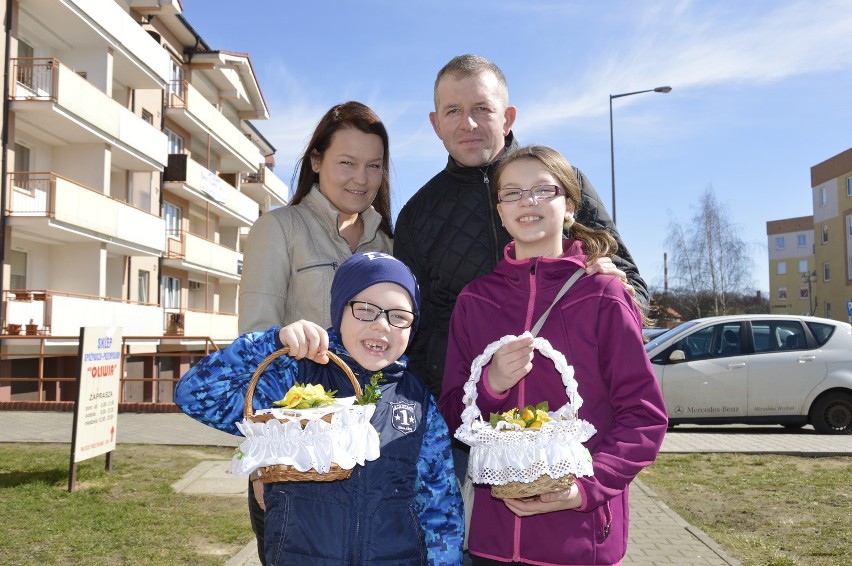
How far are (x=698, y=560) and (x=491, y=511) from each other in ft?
12.5

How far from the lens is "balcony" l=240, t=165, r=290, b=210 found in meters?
43.8

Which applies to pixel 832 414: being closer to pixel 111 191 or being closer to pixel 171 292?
pixel 111 191

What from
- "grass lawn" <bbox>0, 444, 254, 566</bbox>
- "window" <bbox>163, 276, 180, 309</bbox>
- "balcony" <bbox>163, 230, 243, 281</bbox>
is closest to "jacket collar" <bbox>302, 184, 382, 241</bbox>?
"grass lawn" <bbox>0, 444, 254, 566</bbox>

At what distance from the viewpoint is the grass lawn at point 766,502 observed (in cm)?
606

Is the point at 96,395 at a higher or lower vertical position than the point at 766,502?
higher

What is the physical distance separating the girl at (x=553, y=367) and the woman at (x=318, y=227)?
0.74 meters

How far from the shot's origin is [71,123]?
22.5 metres

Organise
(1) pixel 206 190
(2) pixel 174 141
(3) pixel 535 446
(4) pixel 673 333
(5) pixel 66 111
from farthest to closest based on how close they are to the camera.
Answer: (1) pixel 206 190 < (2) pixel 174 141 < (5) pixel 66 111 < (4) pixel 673 333 < (3) pixel 535 446

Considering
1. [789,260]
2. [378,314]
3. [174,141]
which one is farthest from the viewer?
[789,260]

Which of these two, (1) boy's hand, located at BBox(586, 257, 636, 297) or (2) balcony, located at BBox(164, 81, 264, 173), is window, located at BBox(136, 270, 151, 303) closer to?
(2) balcony, located at BBox(164, 81, 264, 173)

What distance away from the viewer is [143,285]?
29.9 metres

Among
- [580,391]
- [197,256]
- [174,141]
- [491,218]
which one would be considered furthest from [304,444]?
[174,141]

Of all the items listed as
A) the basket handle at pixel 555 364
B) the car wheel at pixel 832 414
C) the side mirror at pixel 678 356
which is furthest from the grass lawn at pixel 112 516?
the car wheel at pixel 832 414

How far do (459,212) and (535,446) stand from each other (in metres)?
1.44
